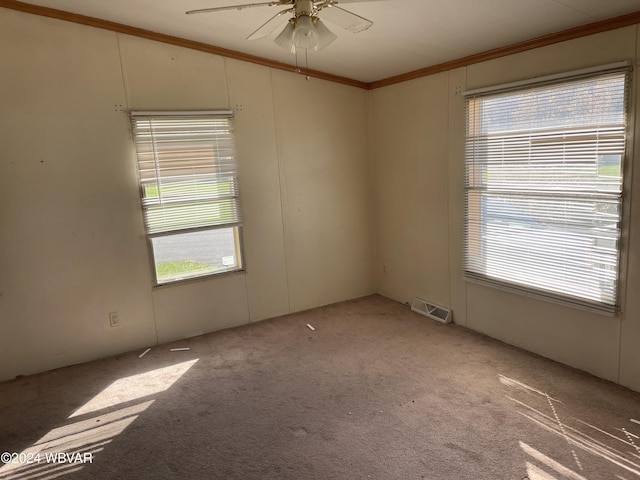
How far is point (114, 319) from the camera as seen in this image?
12.3 ft

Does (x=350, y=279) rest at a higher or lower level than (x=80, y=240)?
lower

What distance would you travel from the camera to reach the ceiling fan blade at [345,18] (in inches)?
81.3

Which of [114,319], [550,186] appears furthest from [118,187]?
[550,186]

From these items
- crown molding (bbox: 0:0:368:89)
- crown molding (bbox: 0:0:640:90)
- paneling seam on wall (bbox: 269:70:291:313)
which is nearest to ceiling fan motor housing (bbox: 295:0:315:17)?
crown molding (bbox: 0:0:640:90)

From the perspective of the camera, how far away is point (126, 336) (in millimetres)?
3826

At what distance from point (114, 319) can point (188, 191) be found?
4.16ft

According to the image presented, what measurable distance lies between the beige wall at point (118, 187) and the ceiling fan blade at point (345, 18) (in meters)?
2.04

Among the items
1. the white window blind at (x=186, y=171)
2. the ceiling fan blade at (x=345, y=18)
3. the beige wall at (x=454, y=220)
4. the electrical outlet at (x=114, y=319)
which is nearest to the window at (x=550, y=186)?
the beige wall at (x=454, y=220)

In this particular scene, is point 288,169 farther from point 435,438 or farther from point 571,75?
point 435,438

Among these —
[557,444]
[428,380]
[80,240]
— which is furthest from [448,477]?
[80,240]

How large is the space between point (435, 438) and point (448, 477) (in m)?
0.31

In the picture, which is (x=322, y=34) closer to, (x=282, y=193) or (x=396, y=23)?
(x=396, y=23)

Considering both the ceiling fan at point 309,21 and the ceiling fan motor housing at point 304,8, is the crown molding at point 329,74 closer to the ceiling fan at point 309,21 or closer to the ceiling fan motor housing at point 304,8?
the ceiling fan at point 309,21

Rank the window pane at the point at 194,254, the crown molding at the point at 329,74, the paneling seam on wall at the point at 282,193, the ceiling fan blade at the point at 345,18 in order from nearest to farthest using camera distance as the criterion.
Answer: the ceiling fan blade at the point at 345,18, the crown molding at the point at 329,74, the window pane at the point at 194,254, the paneling seam on wall at the point at 282,193
